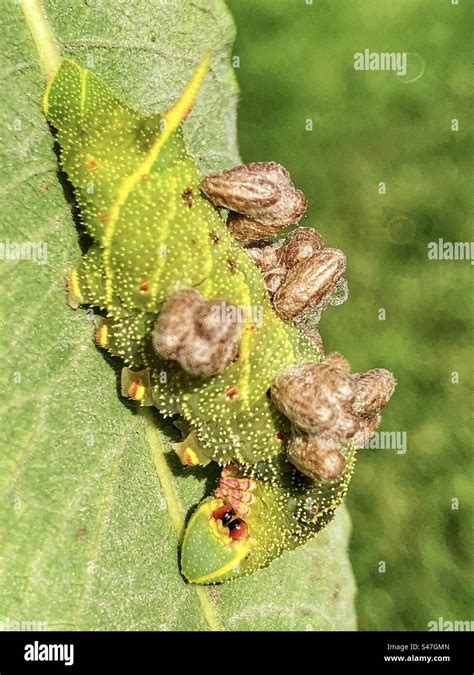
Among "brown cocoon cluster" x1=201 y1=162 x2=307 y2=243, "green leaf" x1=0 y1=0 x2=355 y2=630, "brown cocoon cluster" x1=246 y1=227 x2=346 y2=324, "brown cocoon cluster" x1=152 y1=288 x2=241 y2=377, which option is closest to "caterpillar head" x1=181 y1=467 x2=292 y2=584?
"green leaf" x1=0 y1=0 x2=355 y2=630

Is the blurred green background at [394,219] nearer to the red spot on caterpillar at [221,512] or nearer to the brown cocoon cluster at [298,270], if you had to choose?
the brown cocoon cluster at [298,270]

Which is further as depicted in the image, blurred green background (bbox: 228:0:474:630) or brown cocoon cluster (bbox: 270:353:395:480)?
blurred green background (bbox: 228:0:474:630)

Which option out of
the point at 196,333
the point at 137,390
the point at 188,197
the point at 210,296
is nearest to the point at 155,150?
the point at 188,197

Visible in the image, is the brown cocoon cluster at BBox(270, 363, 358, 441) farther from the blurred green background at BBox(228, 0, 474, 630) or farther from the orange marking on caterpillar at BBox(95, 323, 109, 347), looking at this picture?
the blurred green background at BBox(228, 0, 474, 630)

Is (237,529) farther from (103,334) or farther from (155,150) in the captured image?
(155,150)

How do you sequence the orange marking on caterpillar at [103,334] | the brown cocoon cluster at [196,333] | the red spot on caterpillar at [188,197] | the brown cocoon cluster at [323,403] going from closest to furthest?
the brown cocoon cluster at [196,333] → the brown cocoon cluster at [323,403] → the red spot on caterpillar at [188,197] → the orange marking on caterpillar at [103,334]

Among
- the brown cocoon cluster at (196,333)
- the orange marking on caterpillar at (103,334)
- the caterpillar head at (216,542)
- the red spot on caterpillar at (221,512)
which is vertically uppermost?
the brown cocoon cluster at (196,333)

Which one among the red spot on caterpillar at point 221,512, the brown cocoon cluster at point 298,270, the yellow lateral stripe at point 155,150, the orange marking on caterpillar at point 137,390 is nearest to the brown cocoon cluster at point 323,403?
the brown cocoon cluster at point 298,270

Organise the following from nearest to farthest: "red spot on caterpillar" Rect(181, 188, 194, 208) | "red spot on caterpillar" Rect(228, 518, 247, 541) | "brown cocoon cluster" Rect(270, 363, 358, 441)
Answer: "brown cocoon cluster" Rect(270, 363, 358, 441) → "red spot on caterpillar" Rect(181, 188, 194, 208) → "red spot on caterpillar" Rect(228, 518, 247, 541)
